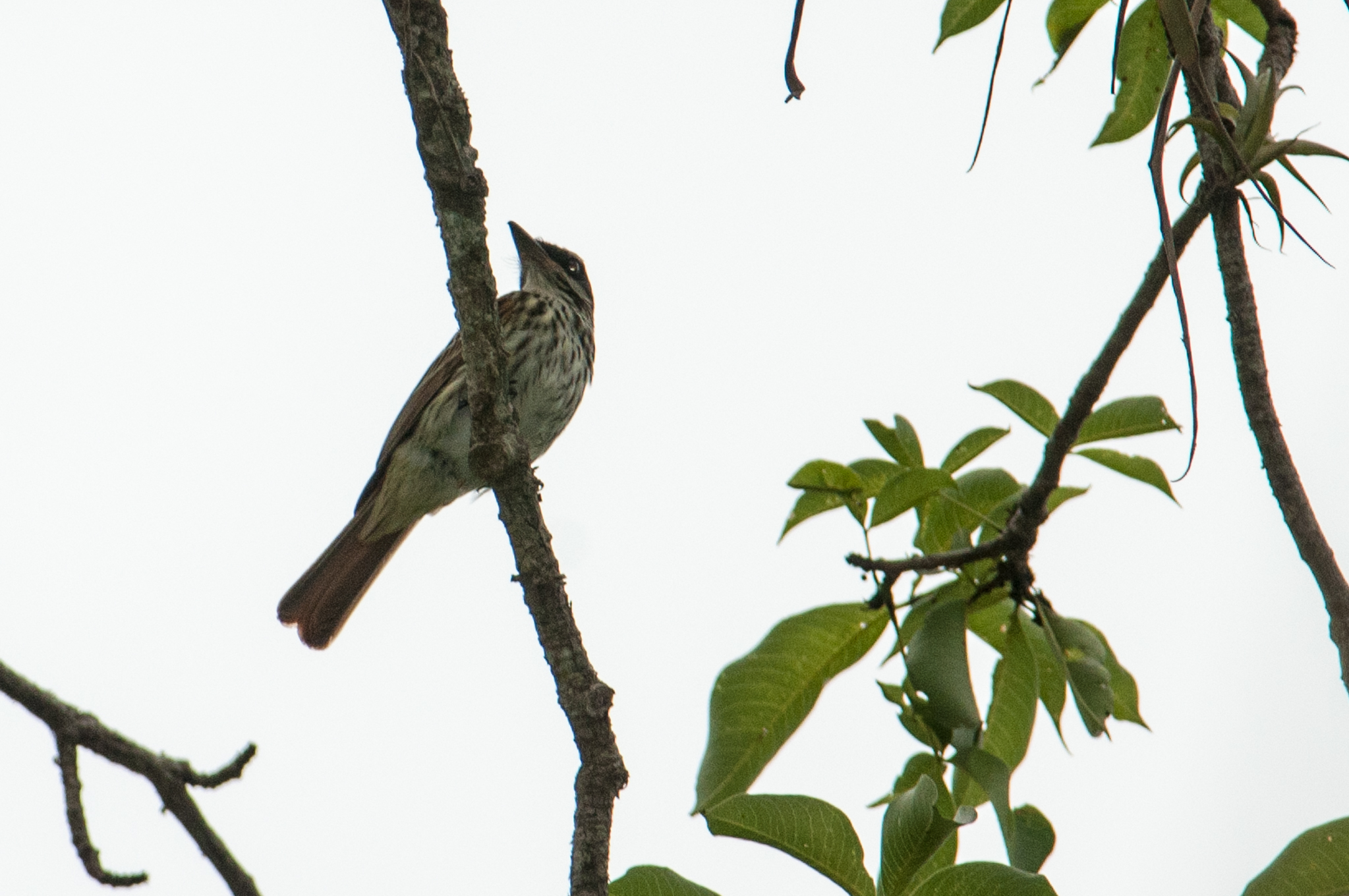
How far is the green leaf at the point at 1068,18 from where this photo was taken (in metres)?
2.54

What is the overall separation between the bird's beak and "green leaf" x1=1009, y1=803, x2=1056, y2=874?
565 cm

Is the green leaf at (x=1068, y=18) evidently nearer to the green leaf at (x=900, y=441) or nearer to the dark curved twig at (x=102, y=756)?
the green leaf at (x=900, y=441)

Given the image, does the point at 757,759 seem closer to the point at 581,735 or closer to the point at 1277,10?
the point at 581,735

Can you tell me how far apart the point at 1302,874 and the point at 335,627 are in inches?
203

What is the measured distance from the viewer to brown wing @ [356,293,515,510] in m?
6.21

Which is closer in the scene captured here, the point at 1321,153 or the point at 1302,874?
the point at 1302,874

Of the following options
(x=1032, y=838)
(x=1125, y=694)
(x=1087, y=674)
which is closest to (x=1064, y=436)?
(x=1087, y=674)

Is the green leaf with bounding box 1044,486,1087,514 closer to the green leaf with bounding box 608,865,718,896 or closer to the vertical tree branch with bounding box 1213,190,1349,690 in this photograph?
the vertical tree branch with bounding box 1213,190,1349,690

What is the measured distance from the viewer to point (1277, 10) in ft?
8.66

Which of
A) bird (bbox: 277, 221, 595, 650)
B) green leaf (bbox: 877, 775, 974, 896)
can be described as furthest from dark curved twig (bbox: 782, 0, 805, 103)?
bird (bbox: 277, 221, 595, 650)

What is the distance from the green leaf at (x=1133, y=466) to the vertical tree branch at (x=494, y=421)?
114 cm

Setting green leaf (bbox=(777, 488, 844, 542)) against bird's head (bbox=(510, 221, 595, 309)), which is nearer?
green leaf (bbox=(777, 488, 844, 542))

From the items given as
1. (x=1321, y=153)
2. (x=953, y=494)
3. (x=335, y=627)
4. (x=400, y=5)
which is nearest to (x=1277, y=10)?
(x=1321, y=153)

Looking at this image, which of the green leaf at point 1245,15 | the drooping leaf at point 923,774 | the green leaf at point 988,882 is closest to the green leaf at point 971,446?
the drooping leaf at point 923,774
